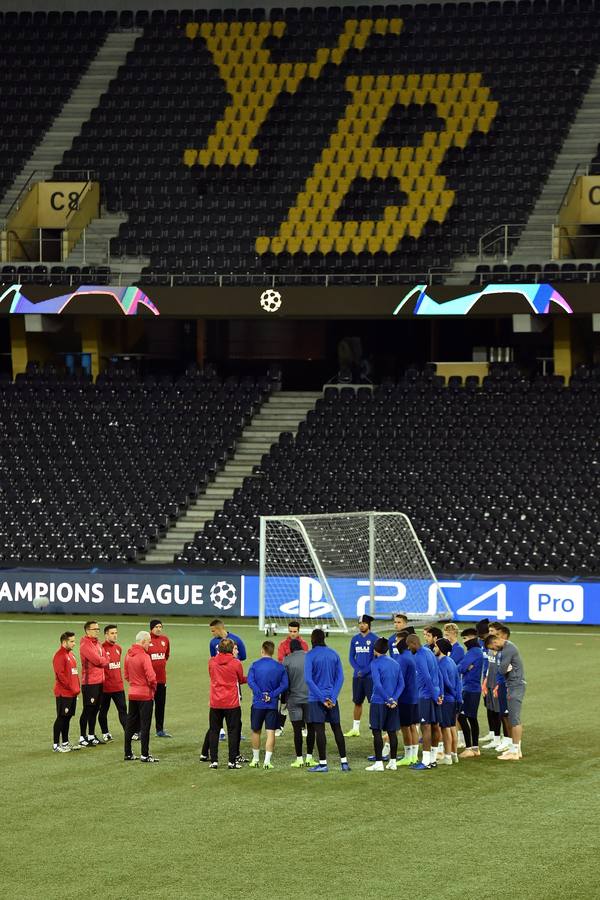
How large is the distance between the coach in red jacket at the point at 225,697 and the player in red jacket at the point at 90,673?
5.93 ft

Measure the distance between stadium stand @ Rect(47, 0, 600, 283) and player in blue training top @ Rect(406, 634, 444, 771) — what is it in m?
25.3

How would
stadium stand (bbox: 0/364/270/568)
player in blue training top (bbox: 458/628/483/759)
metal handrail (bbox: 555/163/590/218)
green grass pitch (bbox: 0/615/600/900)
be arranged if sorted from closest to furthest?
green grass pitch (bbox: 0/615/600/900) < player in blue training top (bbox: 458/628/483/759) < stadium stand (bbox: 0/364/270/568) < metal handrail (bbox: 555/163/590/218)

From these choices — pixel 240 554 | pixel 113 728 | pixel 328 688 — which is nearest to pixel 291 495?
pixel 240 554

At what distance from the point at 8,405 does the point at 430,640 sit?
1022 inches

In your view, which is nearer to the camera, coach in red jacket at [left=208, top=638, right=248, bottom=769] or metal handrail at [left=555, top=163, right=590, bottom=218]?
Answer: coach in red jacket at [left=208, top=638, right=248, bottom=769]

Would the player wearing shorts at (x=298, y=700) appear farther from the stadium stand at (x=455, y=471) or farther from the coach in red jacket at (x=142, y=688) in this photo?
the stadium stand at (x=455, y=471)

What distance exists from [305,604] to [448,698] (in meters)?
14.7

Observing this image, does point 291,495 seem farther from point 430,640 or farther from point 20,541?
point 430,640

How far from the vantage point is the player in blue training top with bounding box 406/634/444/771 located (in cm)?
1677

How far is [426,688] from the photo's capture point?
16.8 m

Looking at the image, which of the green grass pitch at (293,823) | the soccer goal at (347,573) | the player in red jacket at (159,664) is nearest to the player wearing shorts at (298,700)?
the green grass pitch at (293,823)

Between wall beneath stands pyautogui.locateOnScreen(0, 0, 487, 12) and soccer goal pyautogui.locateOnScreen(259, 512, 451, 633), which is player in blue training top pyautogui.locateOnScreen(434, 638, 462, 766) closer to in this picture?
soccer goal pyautogui.locateOnScreen(259, 512, 451, 633)

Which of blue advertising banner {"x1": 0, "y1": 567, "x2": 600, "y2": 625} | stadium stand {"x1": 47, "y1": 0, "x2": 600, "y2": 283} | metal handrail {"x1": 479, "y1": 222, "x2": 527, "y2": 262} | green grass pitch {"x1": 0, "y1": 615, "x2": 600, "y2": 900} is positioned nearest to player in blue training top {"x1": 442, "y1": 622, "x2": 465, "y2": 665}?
green grass pitch {"x1": 0, "y1": 615, "x2": 600, "y2": 900}

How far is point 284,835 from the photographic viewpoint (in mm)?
13703
